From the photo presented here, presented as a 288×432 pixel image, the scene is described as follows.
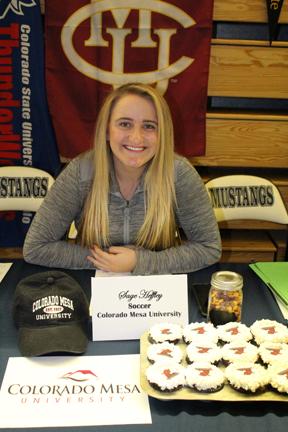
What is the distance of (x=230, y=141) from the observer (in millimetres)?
2879

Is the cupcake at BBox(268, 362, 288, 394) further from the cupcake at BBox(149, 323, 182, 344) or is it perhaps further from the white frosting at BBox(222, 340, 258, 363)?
the cupcake at BBox(149, 323, 182, 344)

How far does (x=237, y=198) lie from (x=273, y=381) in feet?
4.31

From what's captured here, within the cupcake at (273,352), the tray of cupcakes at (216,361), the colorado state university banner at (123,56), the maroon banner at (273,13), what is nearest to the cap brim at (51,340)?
the tray of cupcakes at (216,361)

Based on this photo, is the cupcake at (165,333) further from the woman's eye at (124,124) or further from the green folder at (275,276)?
the woman's eye at (124,124)

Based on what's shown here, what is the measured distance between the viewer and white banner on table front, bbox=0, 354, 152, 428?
0.90 metres

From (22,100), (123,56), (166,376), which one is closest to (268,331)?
(166,376)

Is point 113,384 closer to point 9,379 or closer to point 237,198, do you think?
point 9,379

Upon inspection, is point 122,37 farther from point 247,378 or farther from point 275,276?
point 247,378

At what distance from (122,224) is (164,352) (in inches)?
26.3

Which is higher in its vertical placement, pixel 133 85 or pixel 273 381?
pixel 133 85

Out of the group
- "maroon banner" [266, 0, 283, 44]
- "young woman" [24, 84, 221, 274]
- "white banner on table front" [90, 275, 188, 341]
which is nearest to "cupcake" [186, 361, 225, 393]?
"white banner on table front" [90, 275, 188, 341]

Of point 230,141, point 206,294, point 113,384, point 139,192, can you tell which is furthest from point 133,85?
point 230,141

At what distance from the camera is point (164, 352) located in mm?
1021

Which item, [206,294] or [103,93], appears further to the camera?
[103,93]
